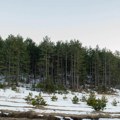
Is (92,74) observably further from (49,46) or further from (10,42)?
(10,42)

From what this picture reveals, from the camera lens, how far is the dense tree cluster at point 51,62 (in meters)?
70.9

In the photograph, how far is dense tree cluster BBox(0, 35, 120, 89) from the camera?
233 ft

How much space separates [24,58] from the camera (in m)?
73.5

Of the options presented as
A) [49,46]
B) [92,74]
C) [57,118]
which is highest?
[49,46]

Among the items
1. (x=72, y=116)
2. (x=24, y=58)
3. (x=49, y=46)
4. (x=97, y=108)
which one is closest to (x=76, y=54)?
(x=49, y=46)

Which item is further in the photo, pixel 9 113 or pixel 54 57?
pixel 54 57

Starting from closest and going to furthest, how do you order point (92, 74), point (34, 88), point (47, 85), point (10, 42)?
point (47, 85) < point (34, 88) < point (10, 42) < point (92, 74)

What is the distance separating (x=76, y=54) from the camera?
77.7m

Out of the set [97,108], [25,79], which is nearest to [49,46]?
[25,79]

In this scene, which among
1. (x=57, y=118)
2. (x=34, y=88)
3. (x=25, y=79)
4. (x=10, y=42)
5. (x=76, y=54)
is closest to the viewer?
(x=57, y=118)

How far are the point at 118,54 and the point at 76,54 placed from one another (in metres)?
57.2

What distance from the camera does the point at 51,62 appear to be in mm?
83438

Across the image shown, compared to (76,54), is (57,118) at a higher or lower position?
lower

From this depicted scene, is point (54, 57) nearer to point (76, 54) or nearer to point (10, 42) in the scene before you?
point (76, 54)
